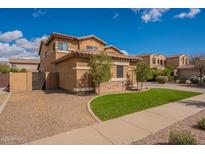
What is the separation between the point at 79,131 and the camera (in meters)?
4.58

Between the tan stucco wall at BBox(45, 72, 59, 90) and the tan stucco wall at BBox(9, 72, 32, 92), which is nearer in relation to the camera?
the tan stucco wall at BBox(9, 72, 32, 92)

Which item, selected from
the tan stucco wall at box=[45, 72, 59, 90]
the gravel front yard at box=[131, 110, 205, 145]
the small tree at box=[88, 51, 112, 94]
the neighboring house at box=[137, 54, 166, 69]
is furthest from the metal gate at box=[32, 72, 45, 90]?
the neighboring house at box=[137, 54, 166, 69]

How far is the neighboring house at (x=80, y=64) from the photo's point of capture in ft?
39.6

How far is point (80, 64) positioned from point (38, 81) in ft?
23.3

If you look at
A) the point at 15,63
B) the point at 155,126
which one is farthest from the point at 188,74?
the point at 15,63

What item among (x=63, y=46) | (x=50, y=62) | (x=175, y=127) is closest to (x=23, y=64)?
(x=50, y=62)

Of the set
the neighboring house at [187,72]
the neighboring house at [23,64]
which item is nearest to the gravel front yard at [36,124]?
the neighboring house at [23,64]

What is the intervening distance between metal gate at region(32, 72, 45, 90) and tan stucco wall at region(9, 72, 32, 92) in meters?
0.45

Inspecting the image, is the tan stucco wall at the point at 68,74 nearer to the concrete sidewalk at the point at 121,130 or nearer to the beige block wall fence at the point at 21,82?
the beige block wall fence at the point at 21,82

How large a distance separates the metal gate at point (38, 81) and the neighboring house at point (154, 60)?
25.8m

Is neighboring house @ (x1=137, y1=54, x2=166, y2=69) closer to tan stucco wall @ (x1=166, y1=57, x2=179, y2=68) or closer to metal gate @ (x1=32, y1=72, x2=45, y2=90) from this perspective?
tan stucco wall @ (x1=166, y1=57, x2=179, y2=68)

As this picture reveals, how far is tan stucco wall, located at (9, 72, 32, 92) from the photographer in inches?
565

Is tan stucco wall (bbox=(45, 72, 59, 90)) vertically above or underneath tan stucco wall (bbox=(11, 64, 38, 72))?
underneath

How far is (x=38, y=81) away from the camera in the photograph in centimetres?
1583
